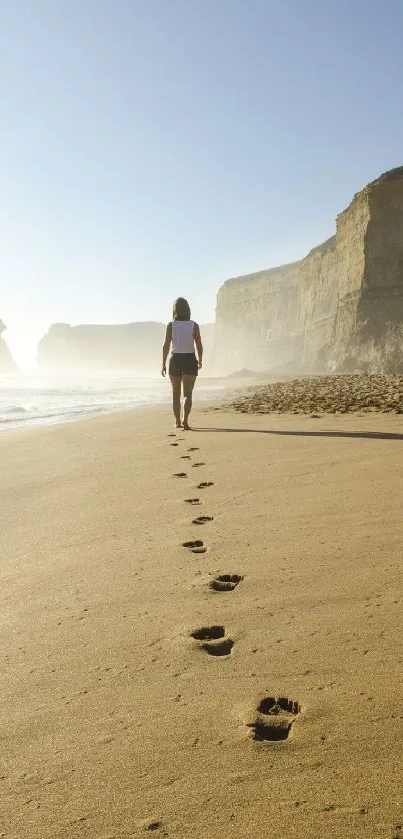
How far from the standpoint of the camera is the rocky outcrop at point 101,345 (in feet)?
592

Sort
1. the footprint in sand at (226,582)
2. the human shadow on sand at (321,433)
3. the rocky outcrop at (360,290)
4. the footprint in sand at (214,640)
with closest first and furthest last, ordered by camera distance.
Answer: the footprint in sand at (214,640)
the footprint in sand at (226,582)
the human shadow on sand at (321,433)
the rocky outcrop at (360,290)

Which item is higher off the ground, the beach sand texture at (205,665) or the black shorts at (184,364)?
the black shorts at (184,364)

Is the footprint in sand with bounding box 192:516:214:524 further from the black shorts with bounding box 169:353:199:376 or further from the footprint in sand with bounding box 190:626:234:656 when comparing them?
the black shorts with bounding box 169:353:199:376

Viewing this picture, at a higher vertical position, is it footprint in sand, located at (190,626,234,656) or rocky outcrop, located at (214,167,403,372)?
rocky outcrop, located at (214,167,403,372)

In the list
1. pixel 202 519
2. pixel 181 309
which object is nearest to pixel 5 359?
pixel 181 309

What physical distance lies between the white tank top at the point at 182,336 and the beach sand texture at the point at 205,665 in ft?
14.6

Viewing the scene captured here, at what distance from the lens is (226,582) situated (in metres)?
2.41

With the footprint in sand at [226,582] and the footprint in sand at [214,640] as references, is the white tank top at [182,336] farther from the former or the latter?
the footprint in sand at [214,640]

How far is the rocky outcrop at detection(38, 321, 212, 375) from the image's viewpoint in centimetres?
18050

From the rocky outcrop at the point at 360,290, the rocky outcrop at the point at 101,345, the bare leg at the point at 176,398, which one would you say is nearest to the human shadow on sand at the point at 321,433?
the bare leg at the point at 176,398

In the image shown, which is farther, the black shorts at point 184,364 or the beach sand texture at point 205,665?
the black shorts at point 184,364

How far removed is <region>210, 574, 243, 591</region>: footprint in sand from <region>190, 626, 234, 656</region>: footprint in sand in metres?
0.35

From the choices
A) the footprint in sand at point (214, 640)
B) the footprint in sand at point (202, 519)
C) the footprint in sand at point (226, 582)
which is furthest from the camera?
the footprint in sand at point (202, 519)

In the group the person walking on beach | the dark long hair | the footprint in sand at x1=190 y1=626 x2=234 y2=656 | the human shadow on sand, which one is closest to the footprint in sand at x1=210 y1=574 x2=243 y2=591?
the footprint in sand at x1=190 y1=626 x2=234 y2=656
